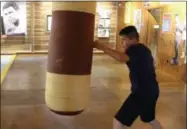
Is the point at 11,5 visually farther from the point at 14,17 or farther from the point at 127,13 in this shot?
the point at 127,13

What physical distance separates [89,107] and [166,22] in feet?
15.6

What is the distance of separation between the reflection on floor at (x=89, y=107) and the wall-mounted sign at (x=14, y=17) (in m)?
5.63

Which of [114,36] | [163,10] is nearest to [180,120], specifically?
[163,10]

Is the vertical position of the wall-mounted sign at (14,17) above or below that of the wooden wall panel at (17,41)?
above

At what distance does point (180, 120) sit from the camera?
467 centimetres

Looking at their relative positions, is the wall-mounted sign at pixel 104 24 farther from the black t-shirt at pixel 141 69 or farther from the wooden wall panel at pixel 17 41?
the black t-shirt at pixel 141 69

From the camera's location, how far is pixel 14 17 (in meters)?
13.9

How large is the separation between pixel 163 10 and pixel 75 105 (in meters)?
7.01

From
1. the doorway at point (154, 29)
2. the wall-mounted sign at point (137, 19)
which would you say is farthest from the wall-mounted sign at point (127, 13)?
the doorway at point (154, 29)

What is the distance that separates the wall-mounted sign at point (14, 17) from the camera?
1365 centimetres

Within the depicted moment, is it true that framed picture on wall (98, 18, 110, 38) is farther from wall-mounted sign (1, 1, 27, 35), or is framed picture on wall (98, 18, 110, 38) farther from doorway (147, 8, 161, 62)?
doorway (147, 8, 161, 62)

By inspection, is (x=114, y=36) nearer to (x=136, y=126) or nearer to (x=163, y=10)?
(x=163, y=10)

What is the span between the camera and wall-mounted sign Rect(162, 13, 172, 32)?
8.83 m

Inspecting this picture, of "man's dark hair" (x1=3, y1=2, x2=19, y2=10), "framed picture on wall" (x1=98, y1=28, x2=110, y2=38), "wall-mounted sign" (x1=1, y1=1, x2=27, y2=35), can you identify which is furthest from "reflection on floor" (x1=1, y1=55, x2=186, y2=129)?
"framed picture on wall" (x1=98, y1=28, x2=110, y2=38)
